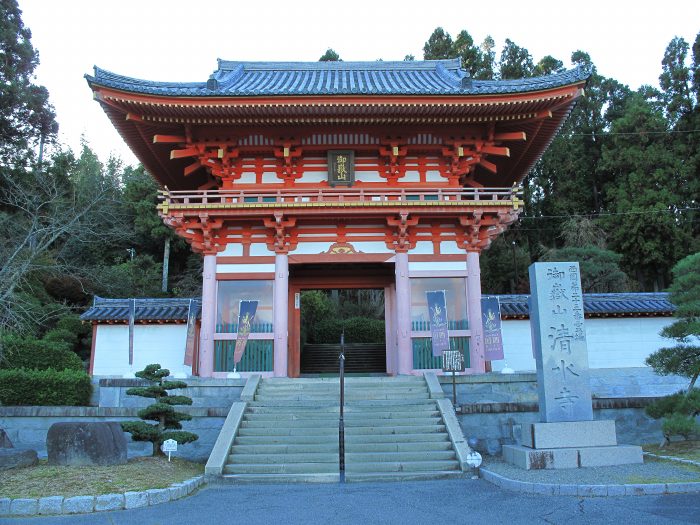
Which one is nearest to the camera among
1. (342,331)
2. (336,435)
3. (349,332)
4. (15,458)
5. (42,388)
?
(15,458)

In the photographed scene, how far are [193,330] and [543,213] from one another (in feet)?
88.8

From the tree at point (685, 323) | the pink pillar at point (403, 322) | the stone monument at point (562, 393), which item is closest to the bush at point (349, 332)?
the pink pillar at point (403, 322)

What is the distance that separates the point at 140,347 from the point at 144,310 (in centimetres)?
105

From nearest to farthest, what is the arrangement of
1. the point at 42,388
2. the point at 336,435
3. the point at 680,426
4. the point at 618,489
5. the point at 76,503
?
the point at 76,503, the point at 618,489, the point at 680,426, the point at 336,435, the point at 42,388

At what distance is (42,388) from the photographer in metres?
13.5

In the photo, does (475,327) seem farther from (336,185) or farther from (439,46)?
(439,46)

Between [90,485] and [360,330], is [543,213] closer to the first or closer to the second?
[360,330]

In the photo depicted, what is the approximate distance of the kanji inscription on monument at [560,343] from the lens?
920 centimetres

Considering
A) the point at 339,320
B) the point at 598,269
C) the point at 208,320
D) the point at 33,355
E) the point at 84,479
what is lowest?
the point at 84,479

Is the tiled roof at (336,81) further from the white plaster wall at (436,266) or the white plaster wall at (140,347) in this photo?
the white plaster wall at (140,347)

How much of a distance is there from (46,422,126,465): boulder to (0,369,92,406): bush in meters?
5.43

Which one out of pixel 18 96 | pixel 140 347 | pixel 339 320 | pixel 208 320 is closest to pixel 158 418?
pixel 208 320

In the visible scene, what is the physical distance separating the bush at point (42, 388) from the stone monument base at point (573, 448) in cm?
1069

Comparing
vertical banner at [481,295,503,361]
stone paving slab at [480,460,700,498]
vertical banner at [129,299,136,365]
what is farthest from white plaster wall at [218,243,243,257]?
stone paving slab at [480,460,700,498]
